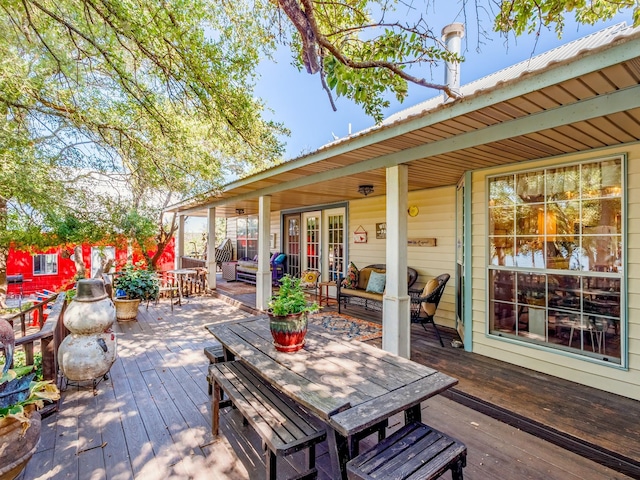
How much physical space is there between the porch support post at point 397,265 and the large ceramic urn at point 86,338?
2.96 m

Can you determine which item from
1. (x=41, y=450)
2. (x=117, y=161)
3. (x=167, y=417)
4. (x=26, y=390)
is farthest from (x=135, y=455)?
(x=117, y=161)

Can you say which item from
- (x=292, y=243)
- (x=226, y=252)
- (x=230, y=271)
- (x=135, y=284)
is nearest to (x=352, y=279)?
(x=292, y=243)

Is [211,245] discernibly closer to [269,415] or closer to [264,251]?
[264,251]

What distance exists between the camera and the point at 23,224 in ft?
14.0

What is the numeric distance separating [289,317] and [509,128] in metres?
2.27

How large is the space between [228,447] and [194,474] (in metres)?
0.30

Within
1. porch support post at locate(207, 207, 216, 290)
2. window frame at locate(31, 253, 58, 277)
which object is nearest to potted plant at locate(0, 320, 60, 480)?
porch support post at locate(207, 207, 216, 290)

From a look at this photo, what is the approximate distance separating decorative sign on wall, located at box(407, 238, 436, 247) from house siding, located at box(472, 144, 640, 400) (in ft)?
4.60

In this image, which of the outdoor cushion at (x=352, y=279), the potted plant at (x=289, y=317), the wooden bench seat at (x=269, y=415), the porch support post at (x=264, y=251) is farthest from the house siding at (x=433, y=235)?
the potted plant at (x=289, y=317)

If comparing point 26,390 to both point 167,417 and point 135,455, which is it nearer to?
point 135,455

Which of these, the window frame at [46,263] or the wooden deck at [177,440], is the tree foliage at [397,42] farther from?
the window frame at [46,263]

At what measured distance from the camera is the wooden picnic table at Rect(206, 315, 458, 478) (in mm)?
1573

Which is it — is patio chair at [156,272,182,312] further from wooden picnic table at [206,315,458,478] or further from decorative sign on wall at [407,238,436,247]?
decorative sign on wall at [407,238,436,247]

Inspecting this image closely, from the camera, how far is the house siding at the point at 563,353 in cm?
291
